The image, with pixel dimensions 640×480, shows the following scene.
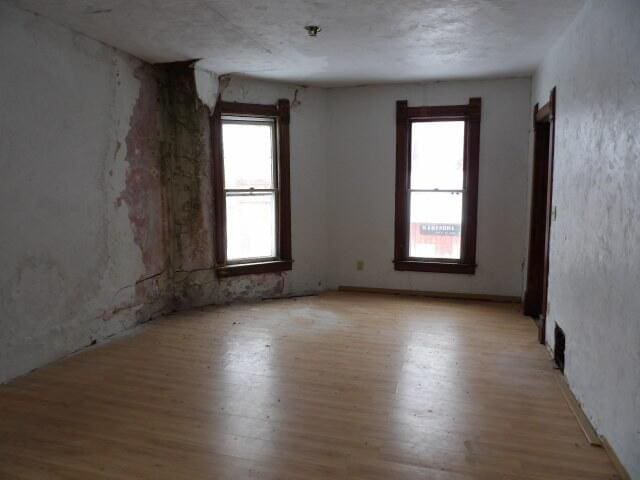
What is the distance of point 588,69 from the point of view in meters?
2.83

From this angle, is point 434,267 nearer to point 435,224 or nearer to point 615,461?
point 435,224

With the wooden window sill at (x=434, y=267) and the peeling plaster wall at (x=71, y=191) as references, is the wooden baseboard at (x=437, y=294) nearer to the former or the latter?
the wooden window sill at (x=434, y=267)

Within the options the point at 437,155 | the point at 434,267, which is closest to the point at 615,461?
the point at 434,267

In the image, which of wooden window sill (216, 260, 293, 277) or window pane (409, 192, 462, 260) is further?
window pane (409, 192, 462, 260)

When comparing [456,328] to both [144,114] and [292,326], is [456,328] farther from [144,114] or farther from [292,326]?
[144,114]

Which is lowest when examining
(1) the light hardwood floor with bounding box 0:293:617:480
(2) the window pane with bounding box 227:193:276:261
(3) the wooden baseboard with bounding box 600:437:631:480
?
(1) the light hardwood floor with bounding box 0:293:617:480

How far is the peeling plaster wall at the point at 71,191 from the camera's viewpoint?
316cm

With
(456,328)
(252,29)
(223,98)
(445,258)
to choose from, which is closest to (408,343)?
(456,328)

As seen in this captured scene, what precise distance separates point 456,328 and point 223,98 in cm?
333

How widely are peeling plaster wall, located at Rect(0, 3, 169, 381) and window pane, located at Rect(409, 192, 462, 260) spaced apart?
2904 millimetres

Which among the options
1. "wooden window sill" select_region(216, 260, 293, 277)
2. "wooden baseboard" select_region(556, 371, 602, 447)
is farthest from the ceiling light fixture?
"wooden baseboard" select_region(556, 371, 602, 447)

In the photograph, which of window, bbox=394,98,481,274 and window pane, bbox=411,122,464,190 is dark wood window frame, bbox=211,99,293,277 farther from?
window pane, bbox=411,122,464,190

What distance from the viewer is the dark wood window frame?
4.99m

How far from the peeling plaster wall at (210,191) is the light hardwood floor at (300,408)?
795 millimetres
